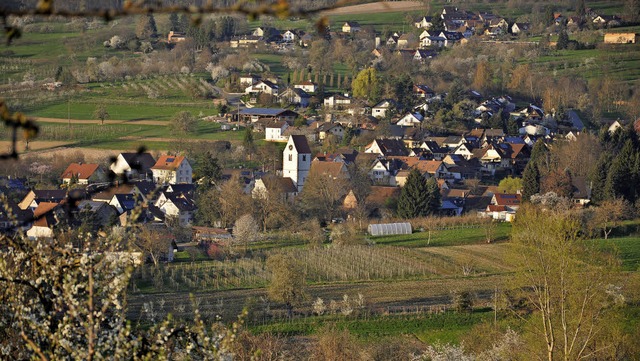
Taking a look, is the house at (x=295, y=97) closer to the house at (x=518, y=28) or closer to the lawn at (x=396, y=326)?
the house at (x=518, y=28)

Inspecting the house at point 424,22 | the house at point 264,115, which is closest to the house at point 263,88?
the house at point 264,115

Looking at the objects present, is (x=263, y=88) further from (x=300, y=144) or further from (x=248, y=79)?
(x=300, y=144)

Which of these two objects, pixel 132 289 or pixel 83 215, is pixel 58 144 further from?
pixel 132 289

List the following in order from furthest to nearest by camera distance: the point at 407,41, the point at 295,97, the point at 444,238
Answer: the point at 407,41 < the point at 295,97 < the point at 444,238

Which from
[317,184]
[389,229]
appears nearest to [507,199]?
[389,229]

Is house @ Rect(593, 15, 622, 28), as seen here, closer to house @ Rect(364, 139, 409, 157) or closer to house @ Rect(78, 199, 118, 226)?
house @ Rect(364, 139, 409, 157)
